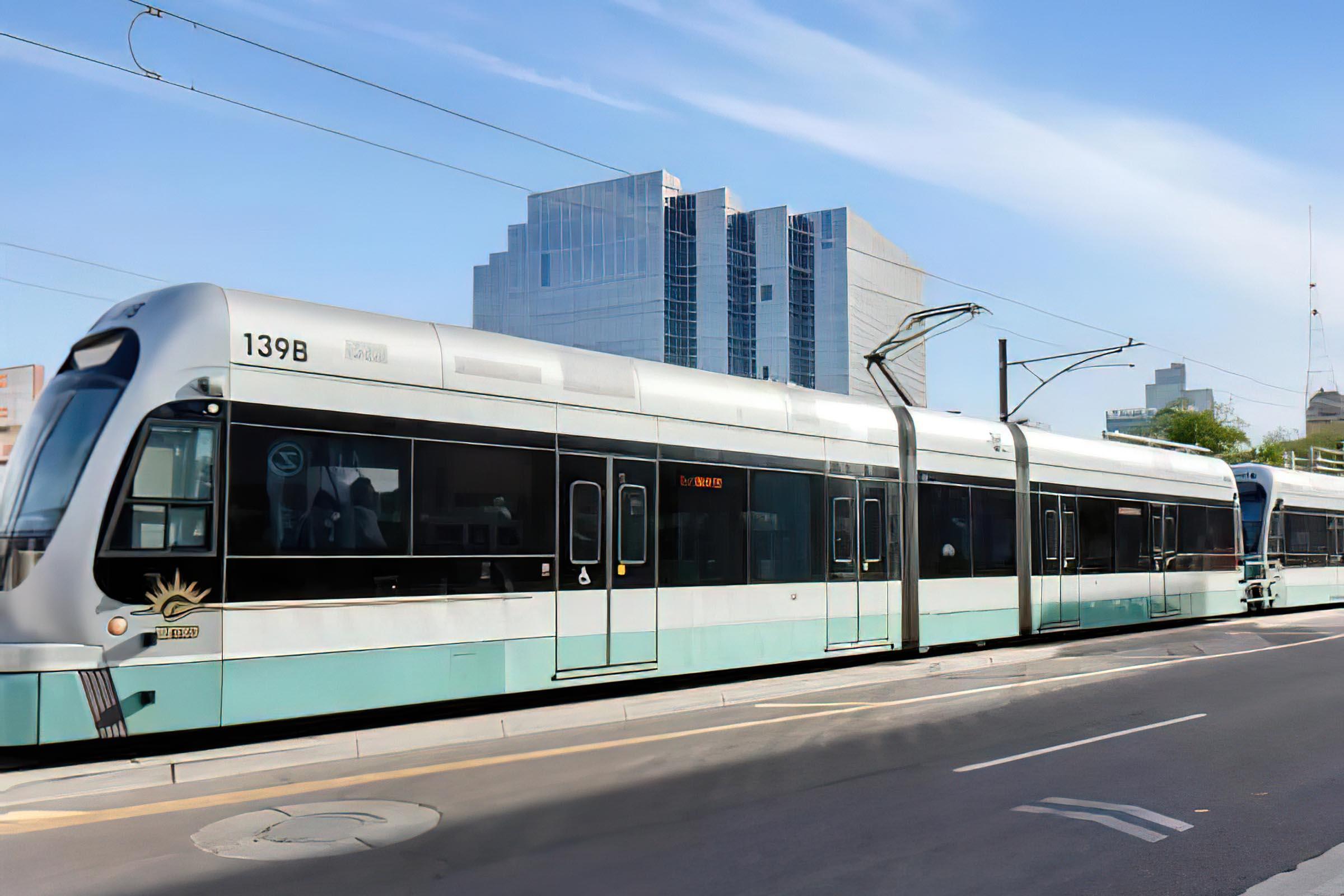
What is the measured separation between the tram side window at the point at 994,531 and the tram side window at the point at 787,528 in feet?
12.9

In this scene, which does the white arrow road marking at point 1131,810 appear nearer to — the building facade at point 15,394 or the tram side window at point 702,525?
the tram side window at point 702,525

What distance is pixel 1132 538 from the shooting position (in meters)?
21.9

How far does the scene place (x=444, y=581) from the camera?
10391 millimetres

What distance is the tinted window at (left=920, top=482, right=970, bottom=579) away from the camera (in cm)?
1655

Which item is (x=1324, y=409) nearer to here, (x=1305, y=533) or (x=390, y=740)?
(x=1305, y=533)

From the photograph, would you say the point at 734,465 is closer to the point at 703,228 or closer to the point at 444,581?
the point at 444,581

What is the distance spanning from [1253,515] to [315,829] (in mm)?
27735

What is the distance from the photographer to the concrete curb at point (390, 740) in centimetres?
778

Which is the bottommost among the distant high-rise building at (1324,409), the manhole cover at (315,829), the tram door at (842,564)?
the manhole cover at (315,829)

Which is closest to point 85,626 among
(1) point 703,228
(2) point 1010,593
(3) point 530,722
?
(3) point 530,722

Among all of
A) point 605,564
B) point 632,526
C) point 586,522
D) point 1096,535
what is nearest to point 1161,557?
point 1096,535

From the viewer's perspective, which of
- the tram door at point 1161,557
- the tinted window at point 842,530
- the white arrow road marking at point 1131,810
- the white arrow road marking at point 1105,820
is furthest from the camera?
the tram door at point 1161,557

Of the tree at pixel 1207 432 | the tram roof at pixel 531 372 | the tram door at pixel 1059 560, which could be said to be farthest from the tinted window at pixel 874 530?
the tree at pixel 1207 432

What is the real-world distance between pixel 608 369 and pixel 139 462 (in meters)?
5.10
